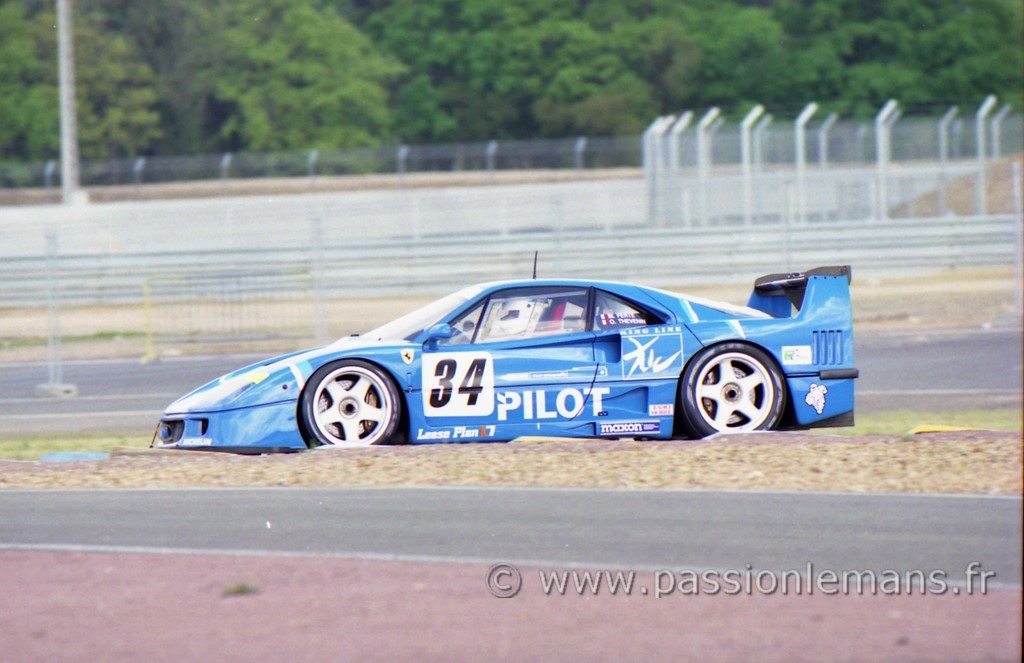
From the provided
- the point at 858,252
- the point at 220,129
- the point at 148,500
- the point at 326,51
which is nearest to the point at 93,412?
the point at 148,500

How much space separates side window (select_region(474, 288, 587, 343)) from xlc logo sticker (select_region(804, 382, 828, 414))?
1551 millimetres

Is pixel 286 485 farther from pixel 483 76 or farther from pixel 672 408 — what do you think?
pixel 483 76

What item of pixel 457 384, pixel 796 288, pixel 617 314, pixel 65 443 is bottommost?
pixel 65 443

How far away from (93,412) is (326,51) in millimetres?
34762

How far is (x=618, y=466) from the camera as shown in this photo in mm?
7344

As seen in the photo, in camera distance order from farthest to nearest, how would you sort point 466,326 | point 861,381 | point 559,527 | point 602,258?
point 602,258 < point 861,381 < point 466,326 < point 559,527

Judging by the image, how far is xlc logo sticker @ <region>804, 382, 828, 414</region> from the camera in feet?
27.6

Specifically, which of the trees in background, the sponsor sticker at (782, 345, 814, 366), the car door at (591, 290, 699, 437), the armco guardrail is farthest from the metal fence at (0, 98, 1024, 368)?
the trees in background

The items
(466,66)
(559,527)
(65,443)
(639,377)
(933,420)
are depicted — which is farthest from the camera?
(466,66)

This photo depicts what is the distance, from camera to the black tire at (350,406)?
807 cm

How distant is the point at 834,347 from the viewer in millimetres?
8492

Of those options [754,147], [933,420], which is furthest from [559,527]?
[754,147]

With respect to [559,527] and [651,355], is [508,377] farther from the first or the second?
[559,527]

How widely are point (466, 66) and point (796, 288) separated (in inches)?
1639
